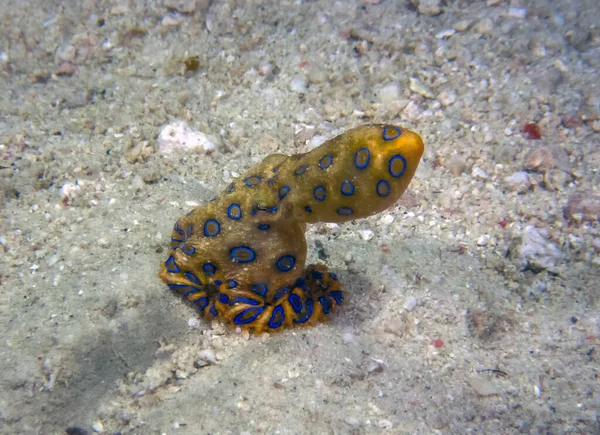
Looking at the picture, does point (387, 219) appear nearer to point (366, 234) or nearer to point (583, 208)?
point (366, 234)

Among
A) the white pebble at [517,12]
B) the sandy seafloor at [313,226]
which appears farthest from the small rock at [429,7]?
the white pebble at [517,12]

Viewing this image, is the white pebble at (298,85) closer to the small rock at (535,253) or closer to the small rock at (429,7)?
the small rock at (429,7)

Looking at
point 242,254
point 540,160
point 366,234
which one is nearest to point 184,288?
point 242,254

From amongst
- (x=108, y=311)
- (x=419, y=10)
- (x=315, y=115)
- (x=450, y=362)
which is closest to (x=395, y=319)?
(x=450, y=362)

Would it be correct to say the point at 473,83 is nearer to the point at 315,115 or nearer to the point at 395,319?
the point at 315,115

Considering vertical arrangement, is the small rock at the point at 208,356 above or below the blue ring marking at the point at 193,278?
below

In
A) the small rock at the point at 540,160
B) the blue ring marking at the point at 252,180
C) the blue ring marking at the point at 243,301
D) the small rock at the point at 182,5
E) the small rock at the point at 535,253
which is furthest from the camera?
the small rock at the point at 182,5
